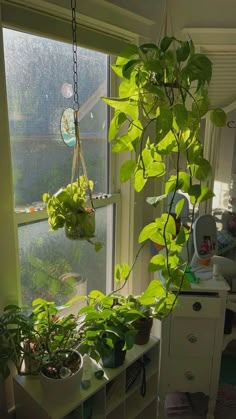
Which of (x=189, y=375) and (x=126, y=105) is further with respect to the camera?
(x=189, y=375)

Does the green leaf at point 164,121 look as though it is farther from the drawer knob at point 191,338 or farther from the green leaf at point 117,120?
the drawer knob at point 191,338

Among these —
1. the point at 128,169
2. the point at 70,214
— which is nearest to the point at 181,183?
the point at 128,169

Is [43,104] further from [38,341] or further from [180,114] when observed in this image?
[38,341]

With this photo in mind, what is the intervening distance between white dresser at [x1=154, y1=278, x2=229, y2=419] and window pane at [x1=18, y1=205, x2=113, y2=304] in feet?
1.43

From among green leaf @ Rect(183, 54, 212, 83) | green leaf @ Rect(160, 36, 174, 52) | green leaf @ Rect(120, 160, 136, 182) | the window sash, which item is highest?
the window sash

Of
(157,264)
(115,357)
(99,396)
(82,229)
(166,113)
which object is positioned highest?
(166,113)

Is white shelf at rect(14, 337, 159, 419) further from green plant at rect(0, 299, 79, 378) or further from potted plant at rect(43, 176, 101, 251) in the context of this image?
potted plant at rect(43, 176, 101, 251)

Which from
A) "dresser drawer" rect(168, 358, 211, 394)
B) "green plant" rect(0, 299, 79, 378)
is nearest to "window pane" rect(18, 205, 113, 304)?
"green plant" rect(0, 299, 79, 378)

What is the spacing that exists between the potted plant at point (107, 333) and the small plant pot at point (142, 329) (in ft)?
0.45

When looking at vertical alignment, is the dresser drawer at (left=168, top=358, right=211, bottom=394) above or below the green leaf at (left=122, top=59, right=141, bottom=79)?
below

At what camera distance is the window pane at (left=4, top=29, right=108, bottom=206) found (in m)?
1.17

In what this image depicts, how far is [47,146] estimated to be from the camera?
130 cm

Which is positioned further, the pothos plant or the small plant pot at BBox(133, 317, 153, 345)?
the small plant pot at BBox(133, 317, 153, 345)

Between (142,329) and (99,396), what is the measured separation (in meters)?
0.32
